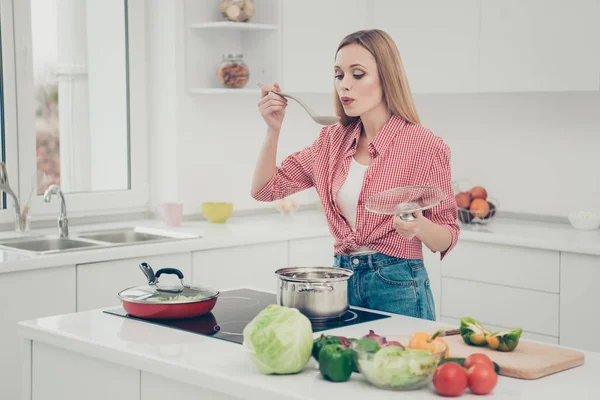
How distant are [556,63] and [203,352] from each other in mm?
2520

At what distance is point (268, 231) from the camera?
409cm

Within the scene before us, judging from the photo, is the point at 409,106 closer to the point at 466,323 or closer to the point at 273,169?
the point at 273,169

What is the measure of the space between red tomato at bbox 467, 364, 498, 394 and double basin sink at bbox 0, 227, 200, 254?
2021 mm

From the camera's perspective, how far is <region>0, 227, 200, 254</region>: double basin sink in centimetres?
358

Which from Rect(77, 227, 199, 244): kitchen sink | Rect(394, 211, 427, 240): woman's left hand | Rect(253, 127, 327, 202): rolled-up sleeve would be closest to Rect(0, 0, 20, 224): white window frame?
Rect(77, 227, 199, 244): kitchen sink

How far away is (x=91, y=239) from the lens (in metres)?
3.88

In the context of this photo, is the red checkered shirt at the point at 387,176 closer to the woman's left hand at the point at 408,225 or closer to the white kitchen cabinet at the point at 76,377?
the woman's left hand at the point at 408,225

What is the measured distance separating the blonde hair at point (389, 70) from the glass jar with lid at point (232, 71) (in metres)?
1.65

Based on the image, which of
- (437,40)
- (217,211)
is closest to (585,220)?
(437,40)

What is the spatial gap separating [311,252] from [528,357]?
7.57 feet

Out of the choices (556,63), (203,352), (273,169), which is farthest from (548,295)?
(203,352)

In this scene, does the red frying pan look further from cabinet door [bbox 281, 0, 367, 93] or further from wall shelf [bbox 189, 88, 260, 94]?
cabinet door [bbox 281, 0, 367, 93]

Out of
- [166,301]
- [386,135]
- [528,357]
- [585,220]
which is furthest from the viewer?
[585,220]

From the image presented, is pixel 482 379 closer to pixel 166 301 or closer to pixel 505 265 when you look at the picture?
pixel 166 301
